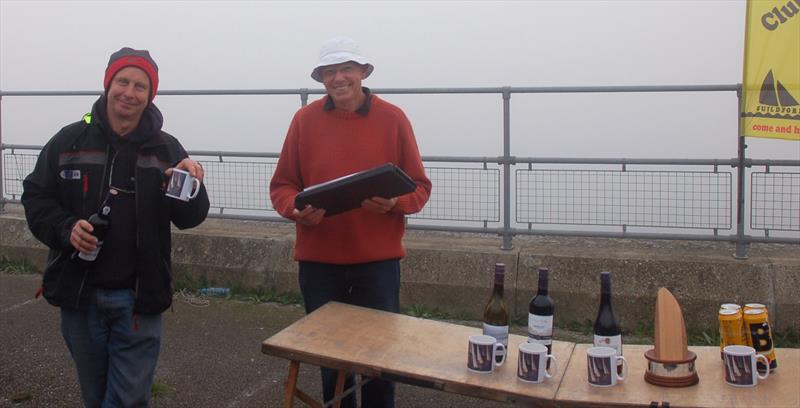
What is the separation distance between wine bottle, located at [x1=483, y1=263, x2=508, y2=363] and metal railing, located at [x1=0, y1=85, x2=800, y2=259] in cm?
279

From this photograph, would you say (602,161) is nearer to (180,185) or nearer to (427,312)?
(427,312)

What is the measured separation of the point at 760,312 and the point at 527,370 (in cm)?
76

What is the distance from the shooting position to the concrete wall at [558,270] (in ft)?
17.1

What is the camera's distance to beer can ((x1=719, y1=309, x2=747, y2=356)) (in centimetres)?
254

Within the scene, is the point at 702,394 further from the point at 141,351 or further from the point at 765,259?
the point at 765,259

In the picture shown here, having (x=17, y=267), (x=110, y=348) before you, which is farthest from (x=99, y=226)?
(x=17, y=267)

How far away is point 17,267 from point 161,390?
10.9 ft

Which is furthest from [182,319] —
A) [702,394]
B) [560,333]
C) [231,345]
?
[702,394]

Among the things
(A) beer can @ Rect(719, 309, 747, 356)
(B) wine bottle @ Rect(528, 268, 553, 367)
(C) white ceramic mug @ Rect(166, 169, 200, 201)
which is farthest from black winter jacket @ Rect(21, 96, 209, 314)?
(A) beer can @ Rect(719, 309, 747, 356)

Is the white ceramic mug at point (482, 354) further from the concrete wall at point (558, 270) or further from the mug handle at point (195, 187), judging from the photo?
the concrete wall at point (558, 270)

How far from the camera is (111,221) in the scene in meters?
2.89

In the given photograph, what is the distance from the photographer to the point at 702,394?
237cm

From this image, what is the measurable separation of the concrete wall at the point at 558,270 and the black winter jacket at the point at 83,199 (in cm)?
299

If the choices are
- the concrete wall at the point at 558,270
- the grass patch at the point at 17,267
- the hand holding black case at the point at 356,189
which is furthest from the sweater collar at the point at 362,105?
the grass patch at the point at 17,267
